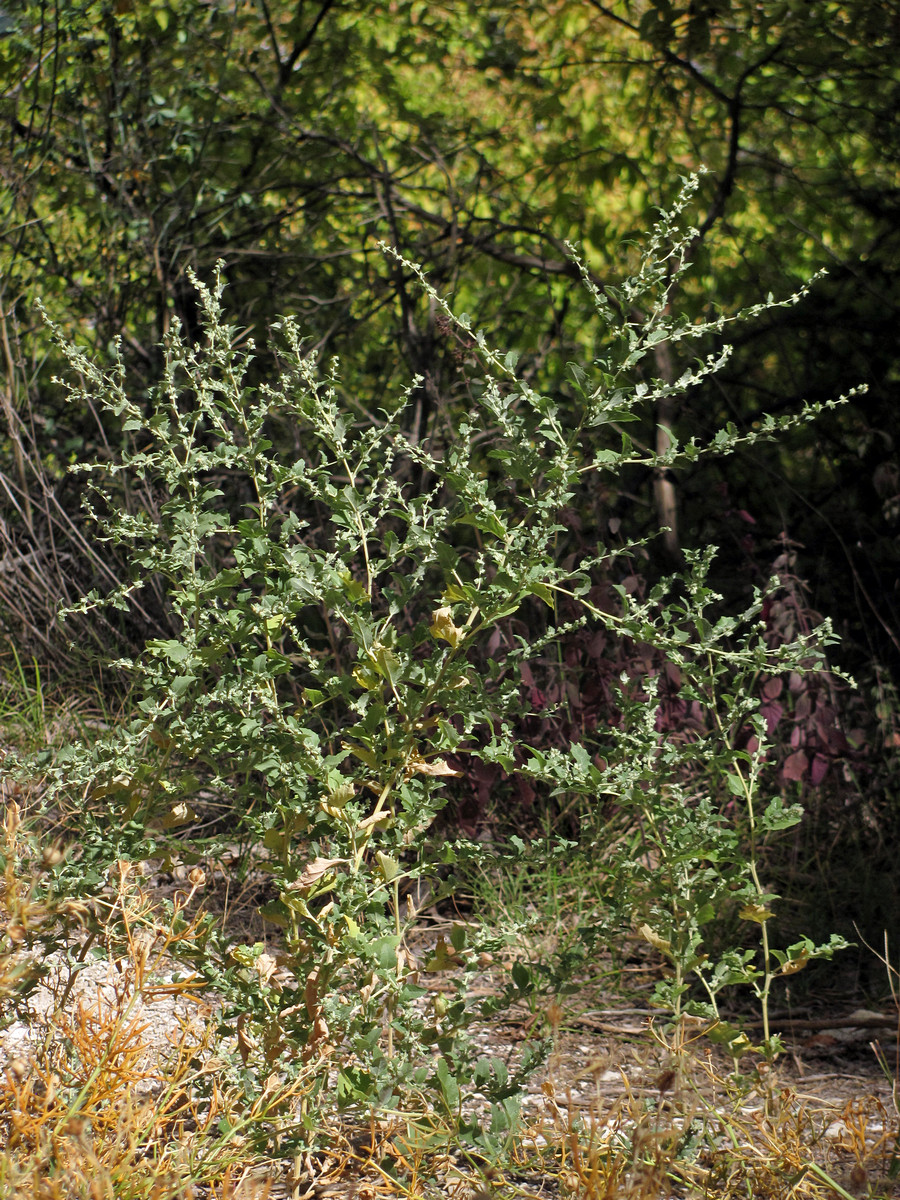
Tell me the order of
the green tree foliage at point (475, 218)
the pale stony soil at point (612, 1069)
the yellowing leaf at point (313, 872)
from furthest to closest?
1. the green tree foliage at point (475, 218)
2. the pale stony soil at point (612, 1069)
3. the yellowing leaf at point (313, 872)

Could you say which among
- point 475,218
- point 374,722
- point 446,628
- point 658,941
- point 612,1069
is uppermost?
point 475,218

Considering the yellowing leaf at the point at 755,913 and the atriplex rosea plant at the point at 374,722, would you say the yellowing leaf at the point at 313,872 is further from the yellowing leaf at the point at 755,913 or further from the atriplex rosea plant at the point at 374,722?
the yellowing leaf at the point at 755,913

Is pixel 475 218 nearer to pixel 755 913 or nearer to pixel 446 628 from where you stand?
pixel 446 628

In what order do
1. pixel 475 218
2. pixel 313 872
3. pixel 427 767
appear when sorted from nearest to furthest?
1. pixel 313 872
2. pixel 427 767
3. pixel 475 218

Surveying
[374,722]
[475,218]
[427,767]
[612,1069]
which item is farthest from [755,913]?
[475,218]

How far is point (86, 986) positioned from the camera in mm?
2398

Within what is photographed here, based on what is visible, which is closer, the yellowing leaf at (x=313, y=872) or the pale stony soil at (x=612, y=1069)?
the yellowing leaf at (x=313, y=872)

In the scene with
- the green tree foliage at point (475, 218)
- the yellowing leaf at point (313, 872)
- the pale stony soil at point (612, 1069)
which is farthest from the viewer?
the green tree foliage at point (475, 218)

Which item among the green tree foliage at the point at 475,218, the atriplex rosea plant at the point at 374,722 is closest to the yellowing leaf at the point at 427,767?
the atriplex rosea plant at the point at 374,722

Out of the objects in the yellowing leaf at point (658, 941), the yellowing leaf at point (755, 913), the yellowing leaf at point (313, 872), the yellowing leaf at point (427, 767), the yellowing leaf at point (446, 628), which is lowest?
the yellowing leaf at point (658, 941)

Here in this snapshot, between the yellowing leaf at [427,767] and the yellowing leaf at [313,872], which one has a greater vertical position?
the yellowing leaf at [427,767]

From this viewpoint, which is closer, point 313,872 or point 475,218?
point 313,872

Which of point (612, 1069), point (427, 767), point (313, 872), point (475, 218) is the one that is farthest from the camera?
point (475, 218)

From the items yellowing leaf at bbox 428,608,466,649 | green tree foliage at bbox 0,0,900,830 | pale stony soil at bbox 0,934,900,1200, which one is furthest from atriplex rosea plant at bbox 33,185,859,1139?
green tree foliage at bbox 0,0,900,830
